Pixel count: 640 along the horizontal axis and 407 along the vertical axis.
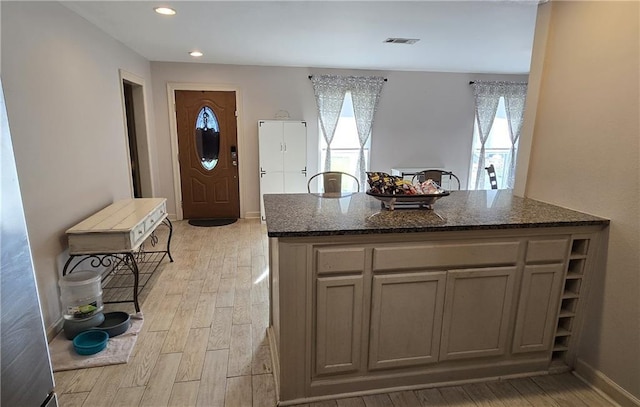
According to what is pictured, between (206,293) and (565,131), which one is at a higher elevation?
(565,131)

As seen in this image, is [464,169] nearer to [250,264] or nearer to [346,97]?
[346,97]

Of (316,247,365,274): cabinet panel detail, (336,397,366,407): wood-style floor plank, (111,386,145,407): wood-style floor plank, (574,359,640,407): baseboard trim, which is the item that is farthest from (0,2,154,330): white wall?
(574,359,640,407): baseboard trim

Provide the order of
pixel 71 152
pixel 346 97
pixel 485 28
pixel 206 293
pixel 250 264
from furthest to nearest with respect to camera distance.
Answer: pixel 346 97 → pixel 250 264 → pixel 485 28 → pixel 206 293 → pixel 71 152

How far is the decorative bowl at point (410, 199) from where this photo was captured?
2053 millimetres

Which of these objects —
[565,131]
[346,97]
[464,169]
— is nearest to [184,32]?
[346,97]

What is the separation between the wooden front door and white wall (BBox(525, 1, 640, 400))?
4192mm

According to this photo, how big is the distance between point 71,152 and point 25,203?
0.72 m

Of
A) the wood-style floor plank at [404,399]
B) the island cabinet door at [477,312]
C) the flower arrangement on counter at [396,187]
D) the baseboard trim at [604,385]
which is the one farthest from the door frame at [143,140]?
the baseboard trim at [604,385]

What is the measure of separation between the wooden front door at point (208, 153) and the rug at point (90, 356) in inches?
126

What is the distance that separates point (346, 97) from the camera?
5629mm

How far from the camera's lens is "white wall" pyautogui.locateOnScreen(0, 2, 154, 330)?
2.19 meters

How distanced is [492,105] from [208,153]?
A: 4.70 meters

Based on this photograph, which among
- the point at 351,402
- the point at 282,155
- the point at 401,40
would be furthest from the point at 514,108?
the point at 351,402

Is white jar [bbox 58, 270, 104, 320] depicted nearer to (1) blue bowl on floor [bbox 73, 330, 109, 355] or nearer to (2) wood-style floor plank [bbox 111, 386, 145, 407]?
(1) blue bowl on floor [bbox 73, 330, 109, 355]
